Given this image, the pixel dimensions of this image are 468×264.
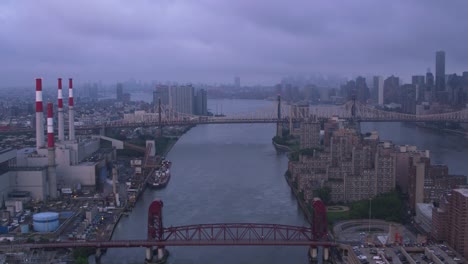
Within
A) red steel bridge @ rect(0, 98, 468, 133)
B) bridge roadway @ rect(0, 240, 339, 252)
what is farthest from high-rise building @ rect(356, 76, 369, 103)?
bridge roadway @ rect(0, 240, 339, 252)

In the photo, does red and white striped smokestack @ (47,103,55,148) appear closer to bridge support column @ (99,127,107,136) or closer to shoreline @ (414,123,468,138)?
bridge support column @ (99,127,107,136)

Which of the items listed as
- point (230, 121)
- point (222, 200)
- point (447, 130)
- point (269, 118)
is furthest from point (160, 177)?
point (447, 130)

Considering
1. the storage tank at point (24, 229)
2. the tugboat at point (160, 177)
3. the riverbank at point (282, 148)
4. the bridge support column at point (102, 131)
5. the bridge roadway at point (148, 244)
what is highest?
the bridge support column at point (102, 131)

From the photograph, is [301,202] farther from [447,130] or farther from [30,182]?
[447,130]

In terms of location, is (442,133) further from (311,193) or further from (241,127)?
(311,193)

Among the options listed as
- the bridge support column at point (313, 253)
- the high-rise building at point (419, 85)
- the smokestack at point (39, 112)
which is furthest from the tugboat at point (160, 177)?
the high-rise building at point (419, 85)

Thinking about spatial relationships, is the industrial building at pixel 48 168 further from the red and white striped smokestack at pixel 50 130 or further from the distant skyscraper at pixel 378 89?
the distant skyscraper at pixel 378 89

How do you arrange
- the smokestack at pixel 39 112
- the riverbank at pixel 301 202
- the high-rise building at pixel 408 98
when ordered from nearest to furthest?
the riverbank at pixel 301 202, the smokestack at pixel 39 112, the high-rise building at pixel 408 98
